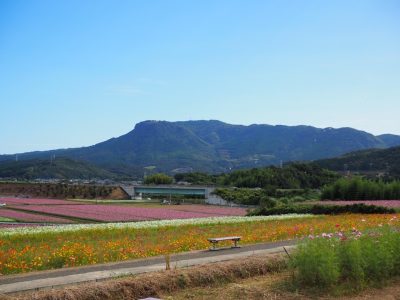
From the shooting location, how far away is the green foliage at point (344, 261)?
1082cm

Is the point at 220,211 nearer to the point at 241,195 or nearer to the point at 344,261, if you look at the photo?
the point at 241,195

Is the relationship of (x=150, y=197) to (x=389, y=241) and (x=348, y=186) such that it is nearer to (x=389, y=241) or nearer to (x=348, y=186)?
(x=348, y=186)

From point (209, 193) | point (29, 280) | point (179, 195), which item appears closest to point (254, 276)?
point (29, 280)

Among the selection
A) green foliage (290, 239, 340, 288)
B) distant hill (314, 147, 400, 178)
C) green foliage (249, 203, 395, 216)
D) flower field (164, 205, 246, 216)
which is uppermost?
distant hill (314, 147, 400, 178)

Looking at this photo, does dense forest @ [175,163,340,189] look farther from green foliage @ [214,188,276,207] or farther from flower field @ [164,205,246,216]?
flower field @ [164,205,246,216]

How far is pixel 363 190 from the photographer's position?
6222 centimetres

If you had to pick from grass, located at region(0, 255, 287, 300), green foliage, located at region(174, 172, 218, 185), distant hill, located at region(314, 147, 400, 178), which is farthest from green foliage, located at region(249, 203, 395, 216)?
green foliage, located at region(174, 172, 218, 185)

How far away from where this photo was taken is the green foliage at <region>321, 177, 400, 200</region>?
60.6m

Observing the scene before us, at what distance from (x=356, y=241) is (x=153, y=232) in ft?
59.9

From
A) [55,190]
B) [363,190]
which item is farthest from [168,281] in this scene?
[55,190]

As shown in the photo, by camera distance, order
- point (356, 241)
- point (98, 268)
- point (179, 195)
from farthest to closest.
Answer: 1. point (179, 195)
2. point (98, 268)
3. point (356, 241)

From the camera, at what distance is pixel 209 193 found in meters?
99.5

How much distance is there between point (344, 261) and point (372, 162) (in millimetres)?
158415

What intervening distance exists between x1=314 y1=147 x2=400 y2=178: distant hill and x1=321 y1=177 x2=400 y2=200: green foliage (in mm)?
71293
